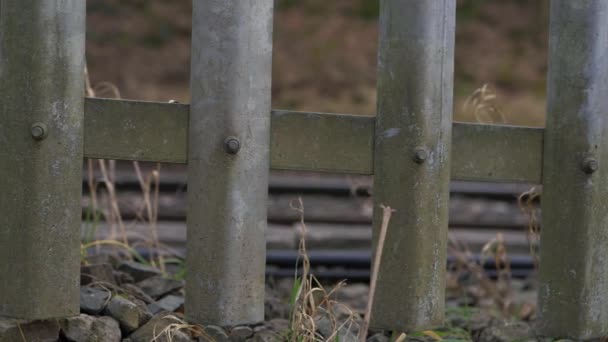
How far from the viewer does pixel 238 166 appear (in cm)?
295

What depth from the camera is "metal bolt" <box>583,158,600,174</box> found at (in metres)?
3.20

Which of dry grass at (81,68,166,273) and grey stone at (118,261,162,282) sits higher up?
dry grass at (81,68,166,273)

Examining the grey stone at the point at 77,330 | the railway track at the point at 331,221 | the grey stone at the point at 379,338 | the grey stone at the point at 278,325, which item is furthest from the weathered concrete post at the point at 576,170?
the railway track at the point at 331,221

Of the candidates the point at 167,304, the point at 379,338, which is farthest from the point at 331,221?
the point at 379,338

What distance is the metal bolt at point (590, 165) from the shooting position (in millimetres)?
3199

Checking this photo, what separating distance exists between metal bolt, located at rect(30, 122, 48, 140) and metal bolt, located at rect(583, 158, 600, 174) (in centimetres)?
170

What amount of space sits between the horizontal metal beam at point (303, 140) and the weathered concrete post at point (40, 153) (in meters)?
0.09

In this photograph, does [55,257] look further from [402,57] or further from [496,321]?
[496,321]

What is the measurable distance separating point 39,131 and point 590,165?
1.73 metres

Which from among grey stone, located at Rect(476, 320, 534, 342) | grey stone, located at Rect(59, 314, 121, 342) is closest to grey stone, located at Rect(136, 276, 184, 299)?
grey stone, located at Rect(59, 314, 121, 342)

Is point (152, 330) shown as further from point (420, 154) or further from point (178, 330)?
point (420, 154)

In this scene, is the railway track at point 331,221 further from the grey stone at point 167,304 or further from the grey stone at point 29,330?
the grey stone at point 29,330

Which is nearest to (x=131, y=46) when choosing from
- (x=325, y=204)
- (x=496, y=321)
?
(x=325, y=204)

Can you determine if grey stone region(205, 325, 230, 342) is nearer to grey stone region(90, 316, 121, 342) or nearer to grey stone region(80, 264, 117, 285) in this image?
grey stone region(90, 316, 121, 342)
